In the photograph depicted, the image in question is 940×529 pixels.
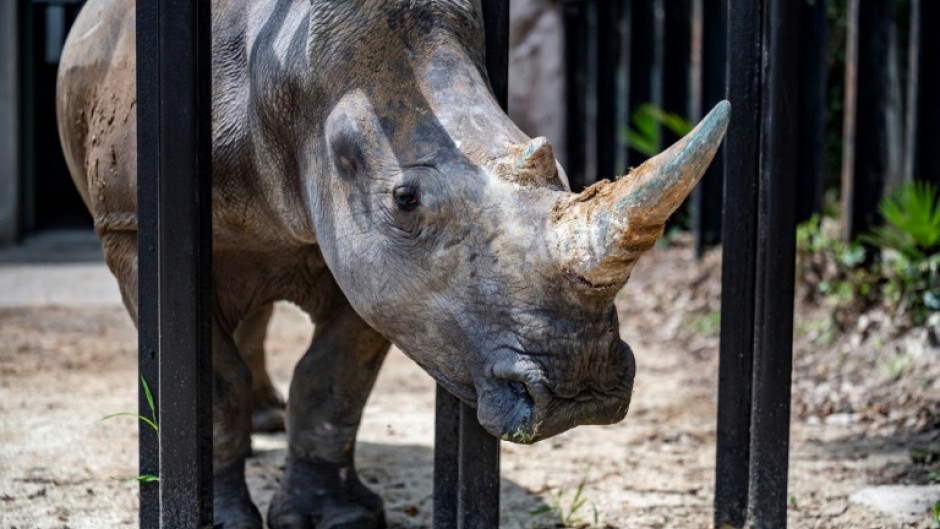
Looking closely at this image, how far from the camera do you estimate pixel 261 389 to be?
539 centimetres

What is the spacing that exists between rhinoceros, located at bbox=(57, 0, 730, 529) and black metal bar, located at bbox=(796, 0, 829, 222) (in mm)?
4644

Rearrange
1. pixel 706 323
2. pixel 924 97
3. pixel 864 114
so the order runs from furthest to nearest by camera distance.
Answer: pixel 706 323 → pixel 864 114 → pixel 924 97

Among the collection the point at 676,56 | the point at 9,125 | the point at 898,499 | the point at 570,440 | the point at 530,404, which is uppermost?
the point at 676,56

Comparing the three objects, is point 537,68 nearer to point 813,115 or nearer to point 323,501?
point 813,115

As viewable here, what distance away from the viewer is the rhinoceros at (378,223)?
277cm

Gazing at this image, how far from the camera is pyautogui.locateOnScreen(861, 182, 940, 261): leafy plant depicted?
6301 millimetres

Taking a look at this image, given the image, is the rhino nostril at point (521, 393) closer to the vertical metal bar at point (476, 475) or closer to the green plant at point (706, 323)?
the vertical metal bar at point (476, 475)

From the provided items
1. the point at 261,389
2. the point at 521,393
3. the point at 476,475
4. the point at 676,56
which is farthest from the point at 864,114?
the point at 521,393

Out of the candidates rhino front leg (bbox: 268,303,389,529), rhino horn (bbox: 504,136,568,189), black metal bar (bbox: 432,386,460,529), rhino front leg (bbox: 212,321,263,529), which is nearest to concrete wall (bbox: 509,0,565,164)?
rhino front leg (bbox: 268,303,389,529)

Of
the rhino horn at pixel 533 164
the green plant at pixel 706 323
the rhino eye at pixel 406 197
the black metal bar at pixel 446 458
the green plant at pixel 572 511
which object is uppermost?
the rhino horn at pixel 533 164

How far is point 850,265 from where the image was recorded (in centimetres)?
710

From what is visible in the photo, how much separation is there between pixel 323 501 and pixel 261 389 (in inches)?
58.9

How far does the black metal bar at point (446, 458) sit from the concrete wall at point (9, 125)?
9153 mm

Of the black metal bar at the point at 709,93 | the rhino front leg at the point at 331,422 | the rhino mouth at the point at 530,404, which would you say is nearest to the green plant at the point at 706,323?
the black metal bar at the point at 709,93
